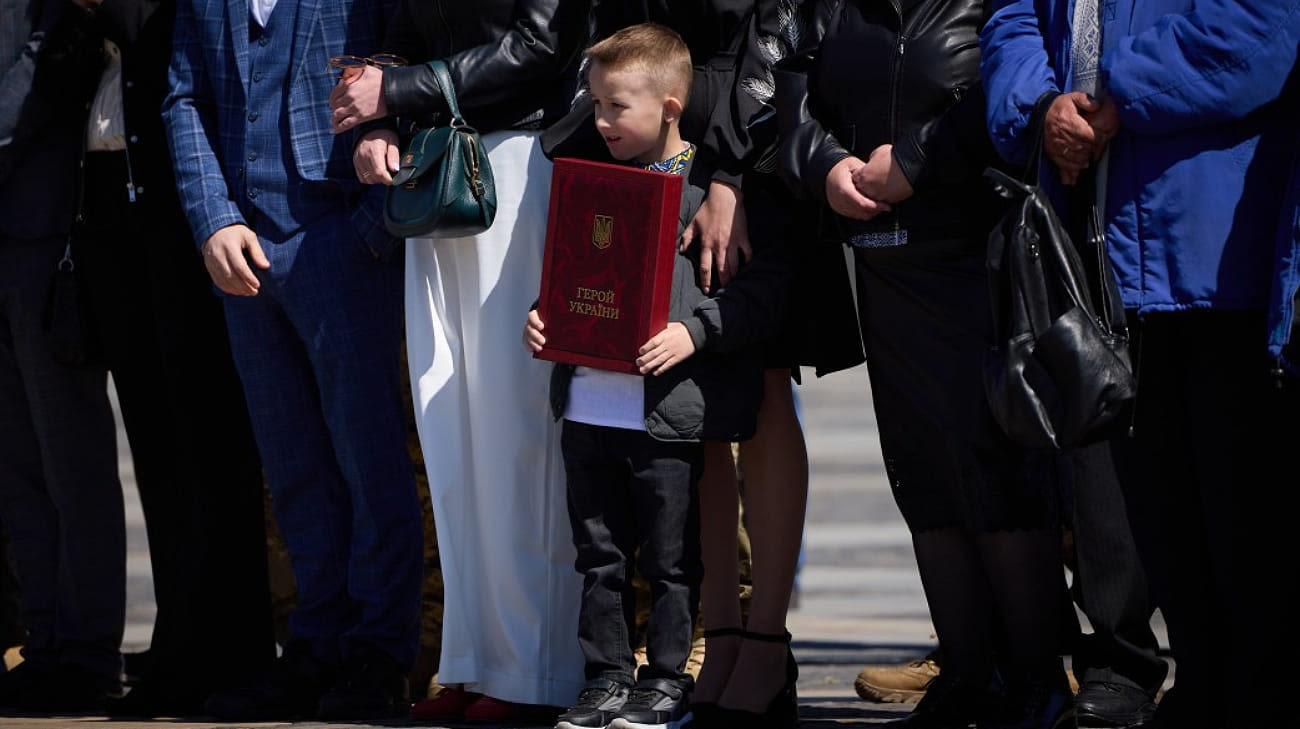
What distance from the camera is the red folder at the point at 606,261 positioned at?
411cm

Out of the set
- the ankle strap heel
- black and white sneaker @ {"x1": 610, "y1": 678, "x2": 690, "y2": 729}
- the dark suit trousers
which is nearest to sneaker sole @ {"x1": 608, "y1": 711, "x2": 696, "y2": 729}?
black and white sneaker @ {"x1": 610, "y1": 678, "x2": 690, "y2": 729}

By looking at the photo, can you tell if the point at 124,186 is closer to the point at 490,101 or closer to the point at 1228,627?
the point at 490,101

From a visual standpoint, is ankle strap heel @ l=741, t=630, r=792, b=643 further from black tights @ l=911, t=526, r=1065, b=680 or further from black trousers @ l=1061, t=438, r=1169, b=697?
black trousers @ l=1061, t=438, r=1169, b=697

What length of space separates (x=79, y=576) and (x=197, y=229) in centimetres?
119

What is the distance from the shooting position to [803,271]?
14.0ft

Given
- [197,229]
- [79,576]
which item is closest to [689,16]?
[197,229]

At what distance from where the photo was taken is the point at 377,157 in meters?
4.47

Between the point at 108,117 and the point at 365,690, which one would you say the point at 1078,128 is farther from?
the point at 108,117

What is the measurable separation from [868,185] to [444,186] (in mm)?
968

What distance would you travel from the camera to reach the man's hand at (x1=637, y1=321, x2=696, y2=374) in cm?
407

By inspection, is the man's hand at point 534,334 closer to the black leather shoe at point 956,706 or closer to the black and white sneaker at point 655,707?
the black and white sneaker at point 655,707

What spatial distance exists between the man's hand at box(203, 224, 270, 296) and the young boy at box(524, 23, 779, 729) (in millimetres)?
823

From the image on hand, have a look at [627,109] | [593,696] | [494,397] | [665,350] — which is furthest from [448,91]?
[593,696]

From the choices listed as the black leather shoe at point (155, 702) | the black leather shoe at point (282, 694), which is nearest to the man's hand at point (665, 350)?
the black leather shoe at point (282, 694)
